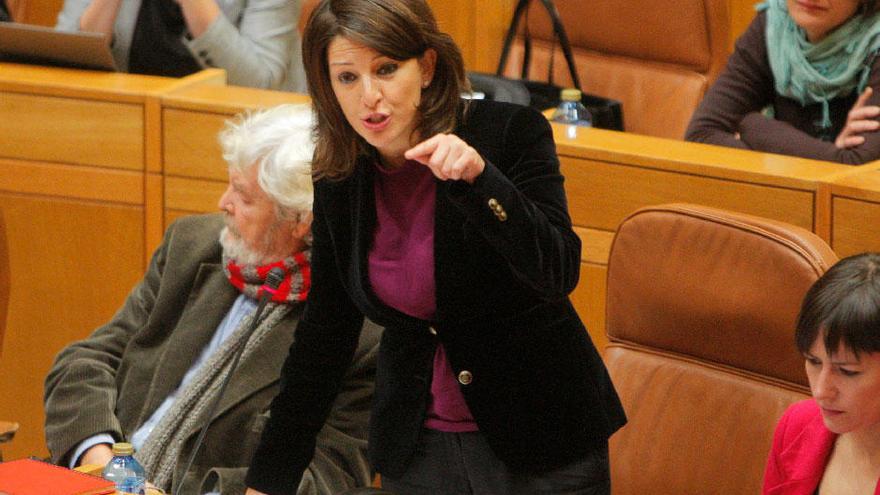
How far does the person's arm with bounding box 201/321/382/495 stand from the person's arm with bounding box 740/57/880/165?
3.87 feet

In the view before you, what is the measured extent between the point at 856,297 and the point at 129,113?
205cm

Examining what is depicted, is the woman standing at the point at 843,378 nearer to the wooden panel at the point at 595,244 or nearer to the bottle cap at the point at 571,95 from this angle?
the wooden panel at the point at 595,244

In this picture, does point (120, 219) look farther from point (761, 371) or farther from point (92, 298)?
point (761, 371)

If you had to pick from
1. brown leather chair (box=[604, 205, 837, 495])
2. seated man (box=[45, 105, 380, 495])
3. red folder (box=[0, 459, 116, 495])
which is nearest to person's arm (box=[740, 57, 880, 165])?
brown leather chair (box=[604, 205, 837, 495])

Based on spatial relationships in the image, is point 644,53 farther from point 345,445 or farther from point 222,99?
point 345,445

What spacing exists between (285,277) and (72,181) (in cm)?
117

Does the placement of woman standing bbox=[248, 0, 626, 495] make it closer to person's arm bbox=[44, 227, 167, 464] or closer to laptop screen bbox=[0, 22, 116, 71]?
person's arm bbox=[44, 227, 167, 464]

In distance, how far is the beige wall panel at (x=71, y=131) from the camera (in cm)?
341

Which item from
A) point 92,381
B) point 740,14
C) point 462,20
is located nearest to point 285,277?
point 92,381

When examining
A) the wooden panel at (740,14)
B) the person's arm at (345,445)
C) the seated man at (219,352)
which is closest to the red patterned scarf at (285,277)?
the seated man at (219,352)

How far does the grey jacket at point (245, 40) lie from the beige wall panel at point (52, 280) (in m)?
0.66

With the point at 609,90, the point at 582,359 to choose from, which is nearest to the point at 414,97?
the point at 582,359

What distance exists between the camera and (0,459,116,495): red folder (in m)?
1.80

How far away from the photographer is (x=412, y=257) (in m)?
1.93
